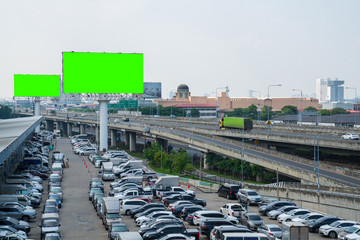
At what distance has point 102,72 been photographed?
72688 mm

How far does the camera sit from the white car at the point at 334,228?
26.5 m

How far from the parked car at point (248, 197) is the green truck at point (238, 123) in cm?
3262

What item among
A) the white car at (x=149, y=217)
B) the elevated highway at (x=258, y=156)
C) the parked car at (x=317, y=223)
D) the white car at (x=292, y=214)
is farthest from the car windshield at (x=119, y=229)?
the elevated highway at (x=258, y=156)

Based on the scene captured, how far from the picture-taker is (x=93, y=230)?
27969mm

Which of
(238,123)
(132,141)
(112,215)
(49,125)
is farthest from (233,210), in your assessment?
(49,125)

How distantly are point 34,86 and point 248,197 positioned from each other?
78.9 m

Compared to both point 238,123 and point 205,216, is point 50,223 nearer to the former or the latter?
point 205,216

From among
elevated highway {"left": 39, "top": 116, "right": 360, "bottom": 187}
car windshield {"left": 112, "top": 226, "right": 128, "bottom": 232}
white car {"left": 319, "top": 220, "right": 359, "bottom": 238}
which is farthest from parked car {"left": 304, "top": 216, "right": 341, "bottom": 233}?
car windshield {"left": 112, "top": 226, "right": 128, "bottom": 232}

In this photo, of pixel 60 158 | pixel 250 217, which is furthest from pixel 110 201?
pixel 60 158

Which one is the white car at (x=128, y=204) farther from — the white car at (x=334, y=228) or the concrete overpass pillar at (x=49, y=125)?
the concrete overpass pillar at (x=49, y=125)

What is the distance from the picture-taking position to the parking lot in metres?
27.5

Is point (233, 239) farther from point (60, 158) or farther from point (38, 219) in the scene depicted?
point (60, 158)

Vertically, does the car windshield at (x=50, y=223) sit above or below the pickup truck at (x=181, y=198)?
above

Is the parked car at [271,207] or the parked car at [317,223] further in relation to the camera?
the parked car at [271,207]
